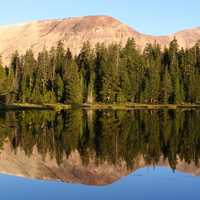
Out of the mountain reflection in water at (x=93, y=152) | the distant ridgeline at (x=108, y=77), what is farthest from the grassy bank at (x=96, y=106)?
the mountain reflection in water at (x=93, y=152)

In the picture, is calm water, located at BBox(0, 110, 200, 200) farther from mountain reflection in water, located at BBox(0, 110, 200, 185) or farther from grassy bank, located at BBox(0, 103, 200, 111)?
grassy bank, located at BBox(0, 103, 200, 111)

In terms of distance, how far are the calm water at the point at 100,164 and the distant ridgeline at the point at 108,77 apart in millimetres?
67215

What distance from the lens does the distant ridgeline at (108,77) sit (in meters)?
117

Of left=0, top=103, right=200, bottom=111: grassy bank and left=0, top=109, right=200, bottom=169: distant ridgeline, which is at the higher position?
left=0, top=109, right=200, bottom=169: distant ridgeline

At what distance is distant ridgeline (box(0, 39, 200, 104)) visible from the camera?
117m

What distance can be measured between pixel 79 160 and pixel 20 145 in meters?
8.85

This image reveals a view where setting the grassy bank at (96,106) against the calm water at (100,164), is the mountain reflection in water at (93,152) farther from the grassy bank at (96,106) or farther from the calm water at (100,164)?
the grassy bank at (96,106)

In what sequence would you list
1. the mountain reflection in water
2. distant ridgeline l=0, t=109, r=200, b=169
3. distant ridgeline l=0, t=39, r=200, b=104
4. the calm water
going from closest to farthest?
1. the calm water
2. the mountain reflection in water
3. distant ridgeline l=0, t=109, r=200, b=169
4. distant ridgeline l=0, t=39, r=200, b=104

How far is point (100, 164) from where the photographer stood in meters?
29.3

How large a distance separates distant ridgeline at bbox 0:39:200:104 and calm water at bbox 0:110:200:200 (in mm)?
67215

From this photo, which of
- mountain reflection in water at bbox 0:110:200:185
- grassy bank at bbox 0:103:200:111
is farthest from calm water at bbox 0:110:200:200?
grassy bank at bbox 0:103:200:111

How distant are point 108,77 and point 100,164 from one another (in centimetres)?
9032

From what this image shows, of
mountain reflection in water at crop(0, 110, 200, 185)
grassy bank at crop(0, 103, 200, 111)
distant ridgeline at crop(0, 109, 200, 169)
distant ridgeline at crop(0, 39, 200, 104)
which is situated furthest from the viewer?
distant ridgeline at crop(0, 39, 200, 104)

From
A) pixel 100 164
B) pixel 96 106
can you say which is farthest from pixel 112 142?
pixel 96 106
